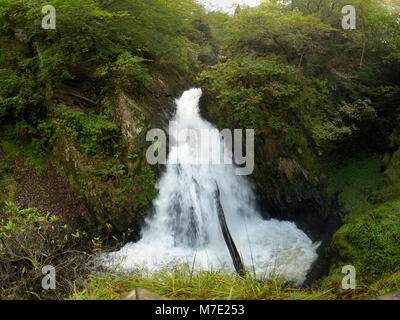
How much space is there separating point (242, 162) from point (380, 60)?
222 inches

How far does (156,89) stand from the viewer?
8.84 meters

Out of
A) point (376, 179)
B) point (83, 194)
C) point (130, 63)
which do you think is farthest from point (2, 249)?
point (376, 179)

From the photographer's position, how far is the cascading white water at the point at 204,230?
6.86 meters

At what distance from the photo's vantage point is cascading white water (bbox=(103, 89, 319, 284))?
686 cm

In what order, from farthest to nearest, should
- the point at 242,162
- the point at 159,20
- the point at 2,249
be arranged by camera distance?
the point at 242,162
the point at 159,20
the point at 2,249

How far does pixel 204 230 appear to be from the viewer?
24.3 ft

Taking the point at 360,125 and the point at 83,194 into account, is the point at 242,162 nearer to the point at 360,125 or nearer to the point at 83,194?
the point at 360,125

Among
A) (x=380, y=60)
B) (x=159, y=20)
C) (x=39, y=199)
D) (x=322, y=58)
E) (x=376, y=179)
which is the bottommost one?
(x=39, y=199)

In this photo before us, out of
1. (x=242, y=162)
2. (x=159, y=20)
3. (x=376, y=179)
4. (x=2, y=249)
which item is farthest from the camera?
(x=242, y=162)

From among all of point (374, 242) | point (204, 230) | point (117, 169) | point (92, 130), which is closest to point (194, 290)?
point (374, 242)

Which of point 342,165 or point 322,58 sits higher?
point 322,58

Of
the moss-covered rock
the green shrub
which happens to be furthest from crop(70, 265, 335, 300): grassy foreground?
the green shrub
